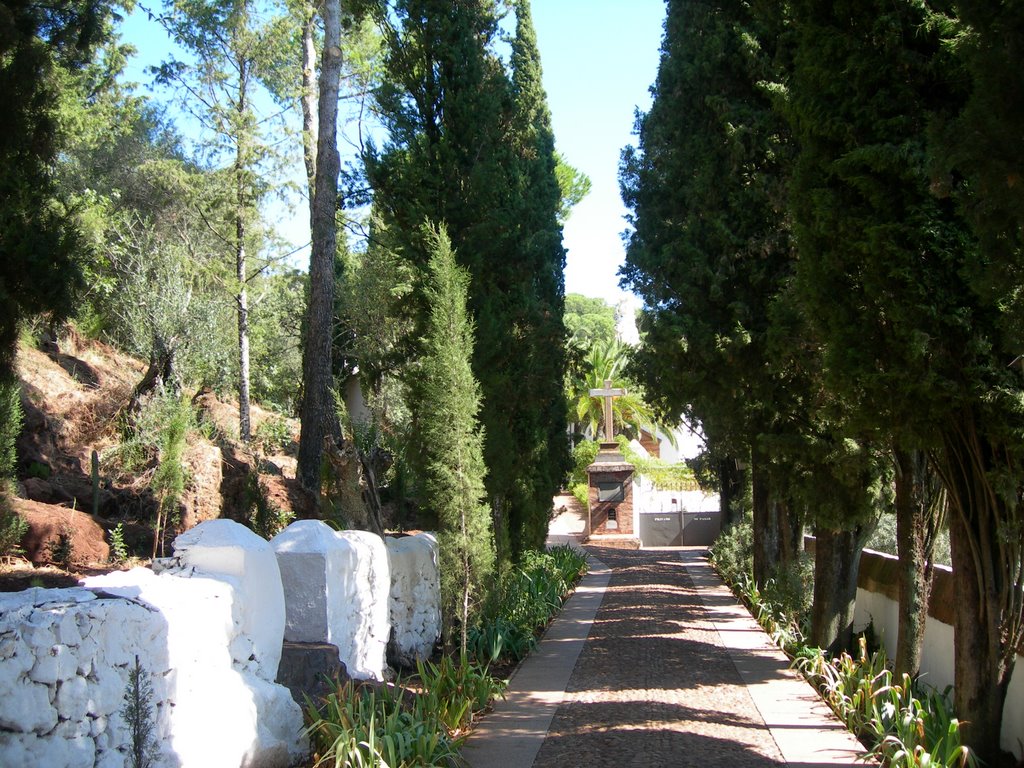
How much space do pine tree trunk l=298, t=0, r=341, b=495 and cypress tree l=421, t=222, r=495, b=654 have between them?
3700 mm

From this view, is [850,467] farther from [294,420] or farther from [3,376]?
[294,420]

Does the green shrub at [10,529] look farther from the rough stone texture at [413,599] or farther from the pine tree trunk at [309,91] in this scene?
the pine tree trunk at [309,91]

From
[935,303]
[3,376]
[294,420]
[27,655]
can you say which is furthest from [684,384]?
[294,420]

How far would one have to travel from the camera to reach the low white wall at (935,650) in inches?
245

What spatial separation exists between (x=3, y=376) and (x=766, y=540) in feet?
38.6

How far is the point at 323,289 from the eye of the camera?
13.7 meters

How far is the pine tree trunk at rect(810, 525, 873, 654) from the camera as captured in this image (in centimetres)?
1039

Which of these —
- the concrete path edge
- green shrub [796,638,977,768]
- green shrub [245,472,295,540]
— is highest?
green shrub [245,472,295,540]

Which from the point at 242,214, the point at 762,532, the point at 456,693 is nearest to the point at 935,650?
the point at 456,693

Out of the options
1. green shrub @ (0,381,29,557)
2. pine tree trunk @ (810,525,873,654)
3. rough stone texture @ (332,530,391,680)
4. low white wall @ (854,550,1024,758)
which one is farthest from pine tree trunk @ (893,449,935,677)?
green shrub @ (0,381,29,557)

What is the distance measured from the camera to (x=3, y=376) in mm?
8461

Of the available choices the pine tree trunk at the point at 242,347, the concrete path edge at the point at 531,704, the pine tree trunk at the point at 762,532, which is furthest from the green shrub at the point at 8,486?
the pine tree trunk at the point at 762,532

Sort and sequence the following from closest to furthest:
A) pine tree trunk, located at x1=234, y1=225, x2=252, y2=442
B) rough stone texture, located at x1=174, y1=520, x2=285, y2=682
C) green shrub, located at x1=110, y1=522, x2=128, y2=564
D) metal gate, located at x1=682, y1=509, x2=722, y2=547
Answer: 1. rough stone texture, located at x1=174, y1=520, x2=285, y2=682
2. green shrub, located at x1=110, y1=522, x2=128, y2=564
3. pine tree trunk, located at x1=234, y1=225, x2=252, y2=442
4. metal gate, located at x1=682, y1=509, x2=722, y2=547

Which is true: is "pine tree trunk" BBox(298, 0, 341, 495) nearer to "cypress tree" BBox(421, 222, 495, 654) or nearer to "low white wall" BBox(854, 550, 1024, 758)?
"cypress tree" BBox(421, 222, 495, 654)
